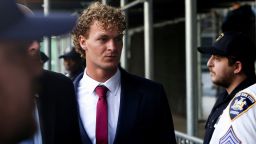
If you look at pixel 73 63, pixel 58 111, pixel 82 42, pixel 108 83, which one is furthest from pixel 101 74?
pixel 73 63

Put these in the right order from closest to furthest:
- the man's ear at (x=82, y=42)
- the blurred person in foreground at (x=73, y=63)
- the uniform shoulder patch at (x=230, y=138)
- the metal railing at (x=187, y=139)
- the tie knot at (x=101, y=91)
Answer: the uniform shoulder patch at (x=230, y=138)
the tie knot at (x=101, y=91)
the man's ear at (x=82, y=42)
the metal railing at (x=187, y=139)
the blurred person in foreground at (x=73, y=63)

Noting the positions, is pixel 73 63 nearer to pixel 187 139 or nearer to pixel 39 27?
pixel 187 139

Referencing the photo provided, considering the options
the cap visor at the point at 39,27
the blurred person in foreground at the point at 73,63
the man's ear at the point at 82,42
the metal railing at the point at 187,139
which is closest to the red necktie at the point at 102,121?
the man's ear at the point at 82,42

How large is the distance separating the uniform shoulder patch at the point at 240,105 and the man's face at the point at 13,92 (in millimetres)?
1288

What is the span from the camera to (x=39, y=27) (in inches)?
50.3

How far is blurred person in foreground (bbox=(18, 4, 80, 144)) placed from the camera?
2.39 metres

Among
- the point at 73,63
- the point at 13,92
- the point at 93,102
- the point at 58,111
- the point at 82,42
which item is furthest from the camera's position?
the point at 73,63

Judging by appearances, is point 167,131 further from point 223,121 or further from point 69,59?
point 69,59

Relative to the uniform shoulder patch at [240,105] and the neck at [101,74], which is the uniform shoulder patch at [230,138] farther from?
the neck at [101,74]

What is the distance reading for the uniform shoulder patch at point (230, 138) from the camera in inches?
92.2

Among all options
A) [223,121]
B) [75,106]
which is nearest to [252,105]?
[223,121]

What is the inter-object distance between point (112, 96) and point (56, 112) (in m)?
0.45

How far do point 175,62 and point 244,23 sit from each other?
9.59 metres

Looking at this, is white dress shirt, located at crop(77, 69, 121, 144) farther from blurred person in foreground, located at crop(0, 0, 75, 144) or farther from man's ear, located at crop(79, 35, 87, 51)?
blurred person in foreground, located at crop(0, 0, 75, 144)
